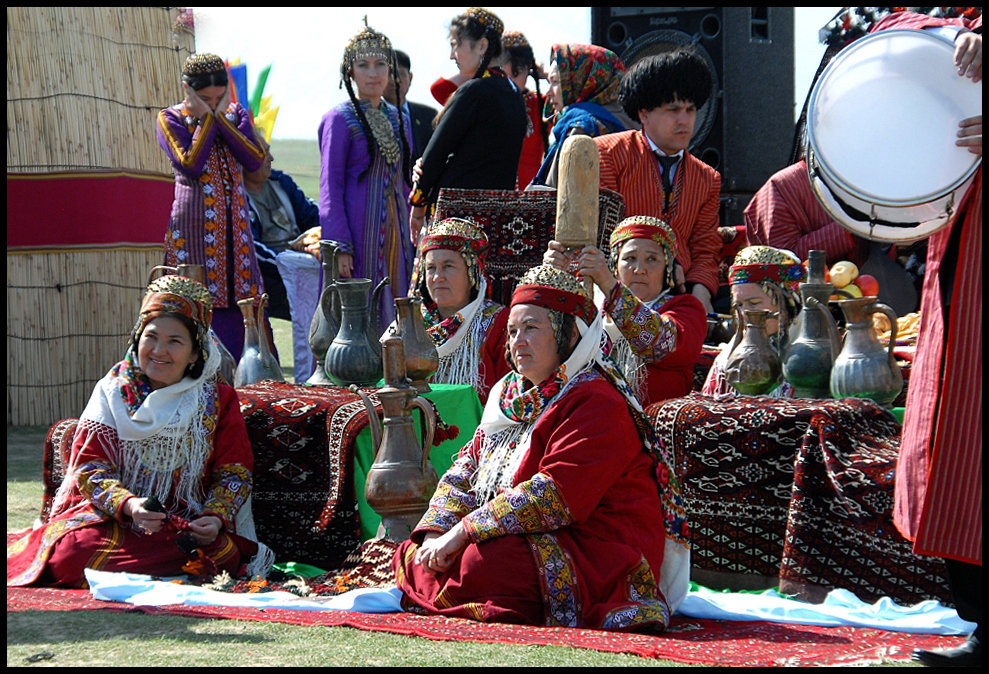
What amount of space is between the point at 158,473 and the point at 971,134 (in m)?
3.04

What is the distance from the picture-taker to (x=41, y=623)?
3.74m

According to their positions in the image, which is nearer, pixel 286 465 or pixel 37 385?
pixel 286 465

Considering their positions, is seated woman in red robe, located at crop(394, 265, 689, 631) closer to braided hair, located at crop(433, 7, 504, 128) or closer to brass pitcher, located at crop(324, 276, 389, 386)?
brass pitcher, located at crop(324, 276, 389, 386)

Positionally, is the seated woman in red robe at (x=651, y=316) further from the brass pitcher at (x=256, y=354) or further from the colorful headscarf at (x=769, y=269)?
the brass pitcher at (x=256, y=354)

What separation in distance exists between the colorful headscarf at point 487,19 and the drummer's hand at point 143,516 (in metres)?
3.27

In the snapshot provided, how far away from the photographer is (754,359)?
4.94m

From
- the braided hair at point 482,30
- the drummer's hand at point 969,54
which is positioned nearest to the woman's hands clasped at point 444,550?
the drummer's hand at point 969,54

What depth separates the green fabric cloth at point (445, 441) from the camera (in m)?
4.96

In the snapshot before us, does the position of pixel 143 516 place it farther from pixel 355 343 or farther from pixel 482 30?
pixel 482 30

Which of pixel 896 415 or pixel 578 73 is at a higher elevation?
pixel 578 73

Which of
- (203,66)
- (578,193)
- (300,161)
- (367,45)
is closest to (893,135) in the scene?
(578,193)

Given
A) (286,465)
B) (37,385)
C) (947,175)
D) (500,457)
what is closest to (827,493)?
(500,457)

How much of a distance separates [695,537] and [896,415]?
0.91m

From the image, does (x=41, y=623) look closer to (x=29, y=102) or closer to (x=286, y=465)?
(x=286, y=465)
